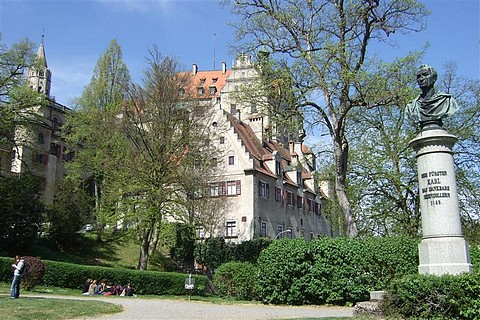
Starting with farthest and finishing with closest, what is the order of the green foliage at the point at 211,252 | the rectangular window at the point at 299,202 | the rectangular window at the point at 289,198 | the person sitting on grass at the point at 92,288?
the rectangular window at the point at 299,202, the rectangular window at the point at 289,198, the green foliage at the point at 211,252, the person sitting on grass at the point at 92,288

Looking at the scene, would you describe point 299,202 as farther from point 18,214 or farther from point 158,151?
point 18,214

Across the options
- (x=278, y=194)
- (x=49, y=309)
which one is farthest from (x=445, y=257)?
(x=278, y=194)

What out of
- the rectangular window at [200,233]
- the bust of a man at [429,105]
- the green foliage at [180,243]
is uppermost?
the bust of a man at [429,105]

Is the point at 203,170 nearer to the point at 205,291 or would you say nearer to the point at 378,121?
the point at 205,291

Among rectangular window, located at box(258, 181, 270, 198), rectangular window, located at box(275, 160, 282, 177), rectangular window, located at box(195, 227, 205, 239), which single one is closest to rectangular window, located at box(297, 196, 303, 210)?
rectangular window, located at box(275, 160, 282, 177)

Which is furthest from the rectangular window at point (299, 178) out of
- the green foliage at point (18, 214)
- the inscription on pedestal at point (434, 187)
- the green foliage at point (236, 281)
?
the inscription on pedestal at point (434, 187)

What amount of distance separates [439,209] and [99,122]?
31375 mm

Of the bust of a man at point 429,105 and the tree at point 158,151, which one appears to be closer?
the bust of a man at point 429,105

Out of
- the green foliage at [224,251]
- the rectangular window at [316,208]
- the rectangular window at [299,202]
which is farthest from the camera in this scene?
the rectangular window at [316,208]

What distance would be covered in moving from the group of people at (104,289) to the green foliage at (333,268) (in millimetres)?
9328

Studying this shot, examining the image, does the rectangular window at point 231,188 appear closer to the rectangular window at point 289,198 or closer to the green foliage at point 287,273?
the rectangular window at point 289,198

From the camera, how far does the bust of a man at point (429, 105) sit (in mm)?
15461

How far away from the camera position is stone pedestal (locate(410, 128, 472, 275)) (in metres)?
13.7

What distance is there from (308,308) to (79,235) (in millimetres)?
27653
